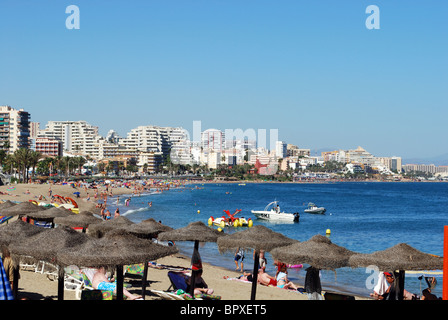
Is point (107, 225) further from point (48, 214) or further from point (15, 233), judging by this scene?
point (15, 233)

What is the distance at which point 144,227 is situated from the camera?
14.2 m

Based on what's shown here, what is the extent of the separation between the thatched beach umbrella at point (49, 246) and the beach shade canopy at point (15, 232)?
1095 mm

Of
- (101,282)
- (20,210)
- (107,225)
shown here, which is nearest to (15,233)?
(101,282)

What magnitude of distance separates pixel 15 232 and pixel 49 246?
223 cm

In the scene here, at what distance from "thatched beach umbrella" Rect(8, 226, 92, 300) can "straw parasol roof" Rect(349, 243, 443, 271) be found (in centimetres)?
523

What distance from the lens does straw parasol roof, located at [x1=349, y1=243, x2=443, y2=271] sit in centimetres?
938

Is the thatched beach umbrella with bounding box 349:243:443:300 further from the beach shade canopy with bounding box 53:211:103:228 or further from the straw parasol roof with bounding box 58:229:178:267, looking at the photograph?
the beach shade canopy with bounding box 53:211:103:228
